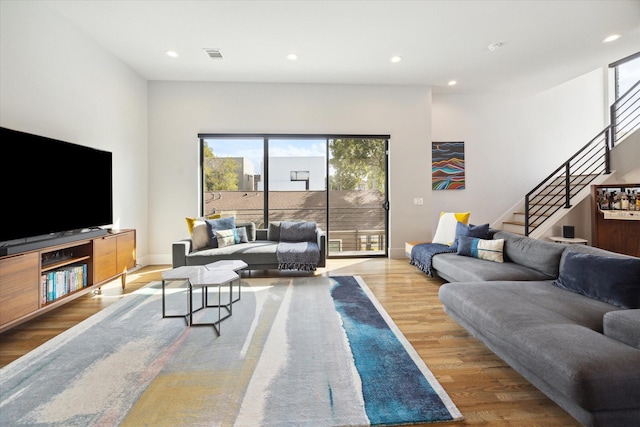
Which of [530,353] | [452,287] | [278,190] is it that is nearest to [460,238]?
[452,287]

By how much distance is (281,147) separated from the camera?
5.38 meters

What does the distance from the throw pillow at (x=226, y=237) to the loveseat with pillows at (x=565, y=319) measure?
2.97 meters

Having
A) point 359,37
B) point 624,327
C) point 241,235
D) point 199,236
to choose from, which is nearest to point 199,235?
point 199,236

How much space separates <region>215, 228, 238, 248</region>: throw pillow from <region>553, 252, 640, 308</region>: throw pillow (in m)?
3.80

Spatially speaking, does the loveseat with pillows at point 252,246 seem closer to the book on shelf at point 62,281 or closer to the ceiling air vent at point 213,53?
the book on shelf at point 62,281

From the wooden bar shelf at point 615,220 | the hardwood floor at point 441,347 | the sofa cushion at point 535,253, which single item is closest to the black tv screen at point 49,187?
the hardwood floor at point 441,347

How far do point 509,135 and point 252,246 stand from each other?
5.66 m

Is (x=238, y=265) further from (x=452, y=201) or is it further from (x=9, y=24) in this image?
(x=452, y=201)

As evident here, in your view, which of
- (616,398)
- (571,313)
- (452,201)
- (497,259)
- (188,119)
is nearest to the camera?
(616,398)

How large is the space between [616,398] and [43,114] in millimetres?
4814

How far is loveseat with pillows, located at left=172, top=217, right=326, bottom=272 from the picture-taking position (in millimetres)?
3975

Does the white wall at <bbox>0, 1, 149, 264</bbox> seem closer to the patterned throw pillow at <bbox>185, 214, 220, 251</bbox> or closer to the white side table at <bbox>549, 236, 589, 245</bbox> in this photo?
the patterned throw pillow at <bbox>185, 214, 220, 251</bbox>

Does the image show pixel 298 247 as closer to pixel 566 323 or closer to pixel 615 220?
pixel 566 323

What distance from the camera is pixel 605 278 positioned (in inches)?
80.8
